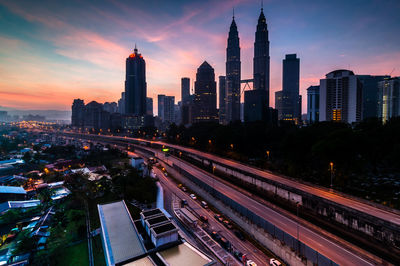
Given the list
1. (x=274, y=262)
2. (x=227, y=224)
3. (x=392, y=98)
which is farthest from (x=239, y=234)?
(x=392, y=98)

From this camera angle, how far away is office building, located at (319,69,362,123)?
430 feet

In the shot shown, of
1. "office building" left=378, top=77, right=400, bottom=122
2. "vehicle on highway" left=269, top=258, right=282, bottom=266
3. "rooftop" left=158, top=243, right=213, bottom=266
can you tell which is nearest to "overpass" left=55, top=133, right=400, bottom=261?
"vehicle on highway" left=269, top=258, right=282, bottom=266

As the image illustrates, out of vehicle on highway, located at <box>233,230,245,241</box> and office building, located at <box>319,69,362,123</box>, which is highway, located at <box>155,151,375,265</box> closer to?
vehicle on highway, located at <box>233,230,245,241</box>

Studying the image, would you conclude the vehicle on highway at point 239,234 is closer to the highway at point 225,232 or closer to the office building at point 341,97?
the highway at point 225,232

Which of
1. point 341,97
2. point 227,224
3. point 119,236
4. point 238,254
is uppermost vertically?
point 341,97

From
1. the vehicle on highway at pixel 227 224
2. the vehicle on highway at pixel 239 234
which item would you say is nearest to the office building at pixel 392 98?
the vehicle on highway at pixel 227 224

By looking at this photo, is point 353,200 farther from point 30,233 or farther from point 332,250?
point 30,233

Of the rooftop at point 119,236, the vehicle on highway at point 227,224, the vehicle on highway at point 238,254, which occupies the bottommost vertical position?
the vehicle on highway at point 238,254

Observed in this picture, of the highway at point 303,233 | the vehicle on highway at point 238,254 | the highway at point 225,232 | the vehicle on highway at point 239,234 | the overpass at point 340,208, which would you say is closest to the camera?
the highway at point 303,233

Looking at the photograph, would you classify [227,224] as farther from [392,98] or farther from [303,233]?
[392,98]

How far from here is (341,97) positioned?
446ft

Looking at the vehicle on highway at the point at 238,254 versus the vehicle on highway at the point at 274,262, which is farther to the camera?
the vehicle on highway at the point at 238,254

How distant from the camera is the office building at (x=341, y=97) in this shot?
131 metres

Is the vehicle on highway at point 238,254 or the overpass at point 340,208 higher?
the overpass at point 340,208
